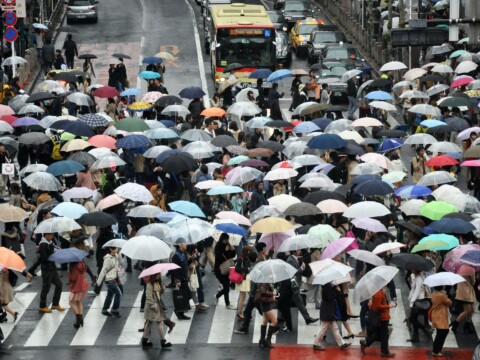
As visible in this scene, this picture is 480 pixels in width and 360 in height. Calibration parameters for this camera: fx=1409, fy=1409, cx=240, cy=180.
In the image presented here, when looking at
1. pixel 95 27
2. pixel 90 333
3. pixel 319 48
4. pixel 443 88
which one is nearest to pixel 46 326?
pixel 90 333

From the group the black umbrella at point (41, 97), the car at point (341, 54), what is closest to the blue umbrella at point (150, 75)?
the black umbrella at point (41, 97)

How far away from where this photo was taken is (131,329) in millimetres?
25578

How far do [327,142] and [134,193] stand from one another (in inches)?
216

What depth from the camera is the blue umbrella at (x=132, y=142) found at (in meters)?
33.2

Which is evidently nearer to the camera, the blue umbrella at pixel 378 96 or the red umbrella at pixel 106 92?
the blue umbrella at pixel 378 96

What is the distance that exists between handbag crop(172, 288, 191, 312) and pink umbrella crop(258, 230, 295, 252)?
5.89 ft

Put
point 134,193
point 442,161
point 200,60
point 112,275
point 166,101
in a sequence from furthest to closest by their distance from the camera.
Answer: point 200,60 → point 166,101 → point 442,161 → point 134,193 → point 112,275

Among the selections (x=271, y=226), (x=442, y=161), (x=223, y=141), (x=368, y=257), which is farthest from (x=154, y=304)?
(x=223, y=141)

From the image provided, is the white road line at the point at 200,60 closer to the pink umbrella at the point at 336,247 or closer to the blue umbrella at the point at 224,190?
the blue umbrella at the point at 224,190

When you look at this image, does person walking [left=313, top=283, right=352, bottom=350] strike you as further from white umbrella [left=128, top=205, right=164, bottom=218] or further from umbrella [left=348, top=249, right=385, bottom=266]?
white umbrella [left=128, top=205, right=164, bottom=218]

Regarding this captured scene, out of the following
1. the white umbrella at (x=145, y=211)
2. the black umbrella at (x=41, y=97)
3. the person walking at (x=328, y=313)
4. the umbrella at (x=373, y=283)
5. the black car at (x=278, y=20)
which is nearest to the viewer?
the umbrella at (x=373, y=283)

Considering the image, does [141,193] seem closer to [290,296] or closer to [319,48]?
[290,296]

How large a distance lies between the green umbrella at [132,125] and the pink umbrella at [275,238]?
9.19 meters

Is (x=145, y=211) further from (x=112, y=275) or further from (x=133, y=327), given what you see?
(x=133, y=327)
